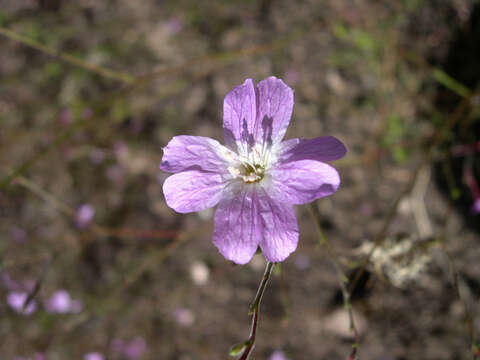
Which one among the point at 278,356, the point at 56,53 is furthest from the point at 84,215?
the point at 278,356

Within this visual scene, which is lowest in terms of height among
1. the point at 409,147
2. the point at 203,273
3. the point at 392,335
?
the point at 203,273

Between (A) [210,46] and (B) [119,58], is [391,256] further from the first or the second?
(B) [119,58]

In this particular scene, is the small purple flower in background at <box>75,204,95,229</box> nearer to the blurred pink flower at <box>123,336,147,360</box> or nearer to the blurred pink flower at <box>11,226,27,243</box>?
the blurred pink flower at <box>11,226,27,243</box>

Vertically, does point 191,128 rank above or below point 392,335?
above

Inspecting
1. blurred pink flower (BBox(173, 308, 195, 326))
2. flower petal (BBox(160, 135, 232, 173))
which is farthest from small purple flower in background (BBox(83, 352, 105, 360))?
flower petal (BBox(160, 135, 232, 173))

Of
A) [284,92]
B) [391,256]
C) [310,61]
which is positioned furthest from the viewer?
[310,61]

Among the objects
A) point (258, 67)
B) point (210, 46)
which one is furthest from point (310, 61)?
point (210, 46)

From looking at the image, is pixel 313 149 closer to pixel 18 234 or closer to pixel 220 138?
pixel 220 138
